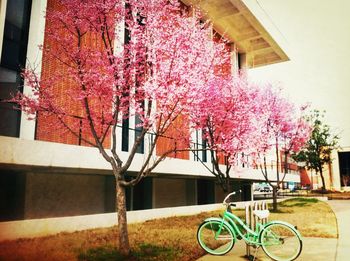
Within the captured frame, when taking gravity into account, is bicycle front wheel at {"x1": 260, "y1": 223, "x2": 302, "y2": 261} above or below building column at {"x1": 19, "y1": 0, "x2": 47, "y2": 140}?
below

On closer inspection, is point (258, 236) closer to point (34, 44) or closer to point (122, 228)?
point (122, 228)

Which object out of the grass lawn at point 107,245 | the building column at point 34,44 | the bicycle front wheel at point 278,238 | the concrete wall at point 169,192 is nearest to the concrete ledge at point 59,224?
the grass lawn at point 107,245

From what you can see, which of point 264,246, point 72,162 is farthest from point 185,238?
point 72,162

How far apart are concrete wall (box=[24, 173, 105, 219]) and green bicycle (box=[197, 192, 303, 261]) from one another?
7.03 meters

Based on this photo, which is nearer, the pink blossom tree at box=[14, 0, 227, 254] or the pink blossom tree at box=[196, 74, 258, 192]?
the pink blossom tree at box=[14, 0, 227, 254]

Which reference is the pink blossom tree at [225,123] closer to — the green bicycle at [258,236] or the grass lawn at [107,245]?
the grass lawn at [107,245]

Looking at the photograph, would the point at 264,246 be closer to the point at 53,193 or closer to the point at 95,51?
the point at 95,51

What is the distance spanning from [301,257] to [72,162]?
7.58m

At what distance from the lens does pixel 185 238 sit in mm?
10383

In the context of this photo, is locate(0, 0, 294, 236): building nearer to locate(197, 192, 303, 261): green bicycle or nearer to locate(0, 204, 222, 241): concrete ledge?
locate(0, 204, 222, 241): concrete ledge

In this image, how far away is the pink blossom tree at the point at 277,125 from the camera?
70.8 ft

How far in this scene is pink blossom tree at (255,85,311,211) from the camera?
70.8 feet

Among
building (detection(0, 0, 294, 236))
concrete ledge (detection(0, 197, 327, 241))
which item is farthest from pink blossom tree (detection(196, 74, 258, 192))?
concrete ledge (detection(0, 197, 327, 241))

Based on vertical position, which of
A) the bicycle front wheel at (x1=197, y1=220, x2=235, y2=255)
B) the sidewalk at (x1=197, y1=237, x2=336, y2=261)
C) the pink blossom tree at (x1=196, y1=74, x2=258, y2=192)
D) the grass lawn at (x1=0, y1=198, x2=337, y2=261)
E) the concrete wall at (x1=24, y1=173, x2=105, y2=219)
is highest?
the pink blossom tree at (x1=196, y1=74, x2=258, y2=192)
